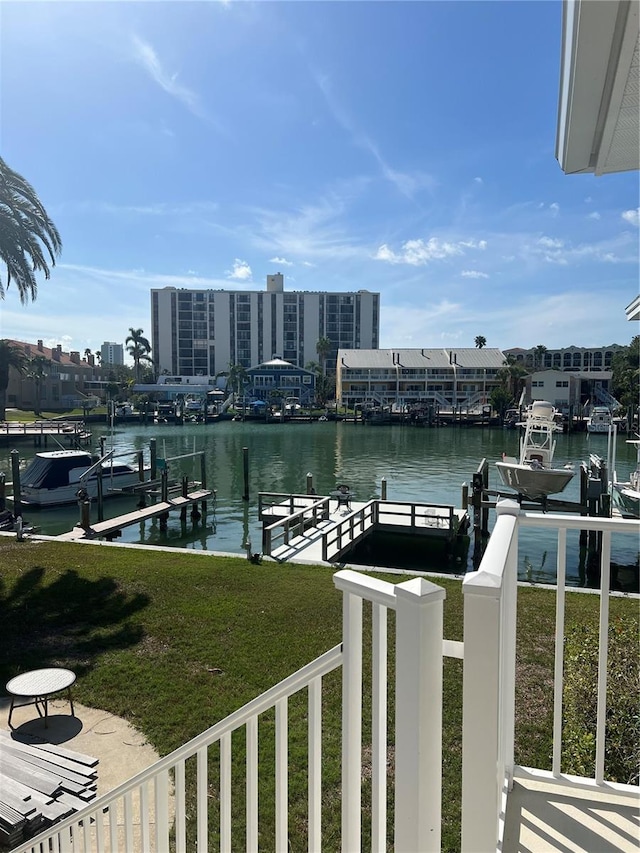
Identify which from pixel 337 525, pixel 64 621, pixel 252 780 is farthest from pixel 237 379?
pixel 252 780

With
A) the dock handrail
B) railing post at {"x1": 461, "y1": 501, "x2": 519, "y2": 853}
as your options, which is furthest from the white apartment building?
railing post at {"x1": 461, "y1": 501, "x2": 519, "y2": 853}

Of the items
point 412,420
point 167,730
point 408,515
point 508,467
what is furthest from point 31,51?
point 412,420

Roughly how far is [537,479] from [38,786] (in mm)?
17677

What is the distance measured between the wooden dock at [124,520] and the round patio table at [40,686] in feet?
26.4

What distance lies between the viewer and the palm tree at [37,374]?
246 ft

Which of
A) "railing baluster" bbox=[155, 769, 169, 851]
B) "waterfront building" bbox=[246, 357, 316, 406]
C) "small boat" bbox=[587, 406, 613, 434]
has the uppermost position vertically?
"waterfront building" bbox=[246, 357, 316, 406]

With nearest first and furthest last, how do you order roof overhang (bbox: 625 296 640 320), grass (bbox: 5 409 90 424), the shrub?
the shrub < roof overhang (bbox: 625 296 640 320) < grass (bbox: 5 409 90 424)

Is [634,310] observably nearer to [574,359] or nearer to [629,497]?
[629,497]

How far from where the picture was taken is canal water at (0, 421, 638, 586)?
18.3 metres

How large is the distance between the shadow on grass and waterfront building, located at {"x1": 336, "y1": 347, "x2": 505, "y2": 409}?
70.4 meters

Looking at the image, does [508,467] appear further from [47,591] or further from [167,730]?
[167,730]

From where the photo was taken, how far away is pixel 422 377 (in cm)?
8000

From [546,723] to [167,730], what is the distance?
11.1 ft

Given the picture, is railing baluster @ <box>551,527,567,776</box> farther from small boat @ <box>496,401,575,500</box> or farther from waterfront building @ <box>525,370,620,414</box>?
waterfront building @ <box>525,370,620,414</box>
